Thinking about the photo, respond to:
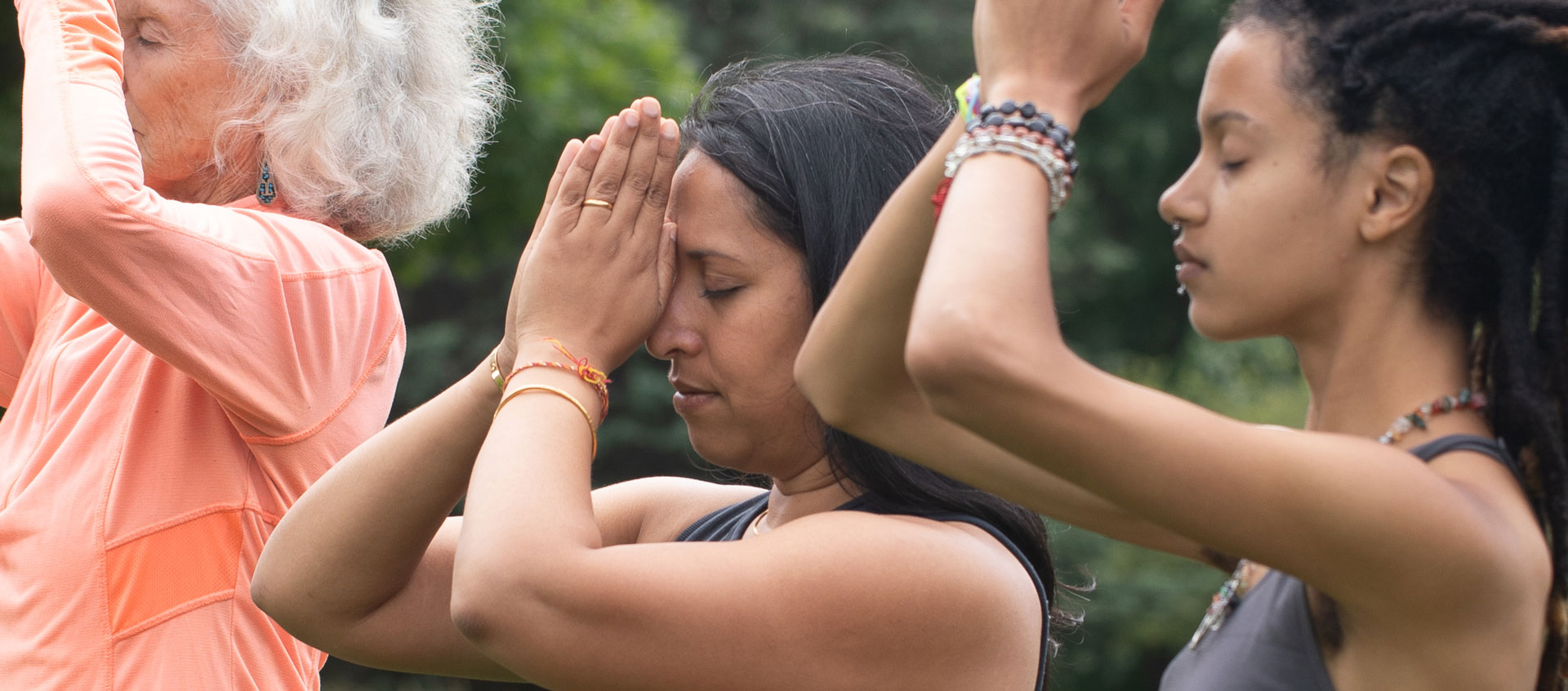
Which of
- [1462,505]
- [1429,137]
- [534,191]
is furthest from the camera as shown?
[534,191]

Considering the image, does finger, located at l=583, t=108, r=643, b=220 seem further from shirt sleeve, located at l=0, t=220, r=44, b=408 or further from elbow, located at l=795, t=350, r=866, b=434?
shirt sleeve, located at l=0, t=220, r=44, b=408

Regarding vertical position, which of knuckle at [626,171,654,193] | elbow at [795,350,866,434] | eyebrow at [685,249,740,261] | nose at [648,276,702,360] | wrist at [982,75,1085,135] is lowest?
nose at [648,276,702,360]

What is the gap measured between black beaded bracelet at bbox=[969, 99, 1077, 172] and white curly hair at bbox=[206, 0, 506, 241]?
1.57 meters

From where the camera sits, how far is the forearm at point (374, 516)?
88.7 inches

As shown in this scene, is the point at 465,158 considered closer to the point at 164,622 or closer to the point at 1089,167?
the point at 164,622

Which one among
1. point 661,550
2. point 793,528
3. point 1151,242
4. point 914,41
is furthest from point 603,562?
point 1151,242

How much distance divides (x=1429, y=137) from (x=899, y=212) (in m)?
0.57

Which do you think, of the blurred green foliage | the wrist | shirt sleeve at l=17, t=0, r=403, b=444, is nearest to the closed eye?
the wrist

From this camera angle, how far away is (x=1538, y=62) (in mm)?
1646

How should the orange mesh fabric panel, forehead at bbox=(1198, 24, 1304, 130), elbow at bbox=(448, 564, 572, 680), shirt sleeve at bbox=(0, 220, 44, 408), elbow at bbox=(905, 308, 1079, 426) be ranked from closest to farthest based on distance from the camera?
elbow at bbox=(905, 308, 1079, 426) → forehead at bbox=(1198, 24, 1304, 130) → elbow at bbox=(448, 564, 572, 680) → the orange mesh fabric panel → shirt sleeve at bbox=(0, 220, 44, 408)

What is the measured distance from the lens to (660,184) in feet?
7.16

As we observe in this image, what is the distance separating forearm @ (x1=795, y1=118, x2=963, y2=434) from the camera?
172 centimetres

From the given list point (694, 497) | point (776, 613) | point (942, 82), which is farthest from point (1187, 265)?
point (942, 82)

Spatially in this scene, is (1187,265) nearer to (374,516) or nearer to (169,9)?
(374,516)
